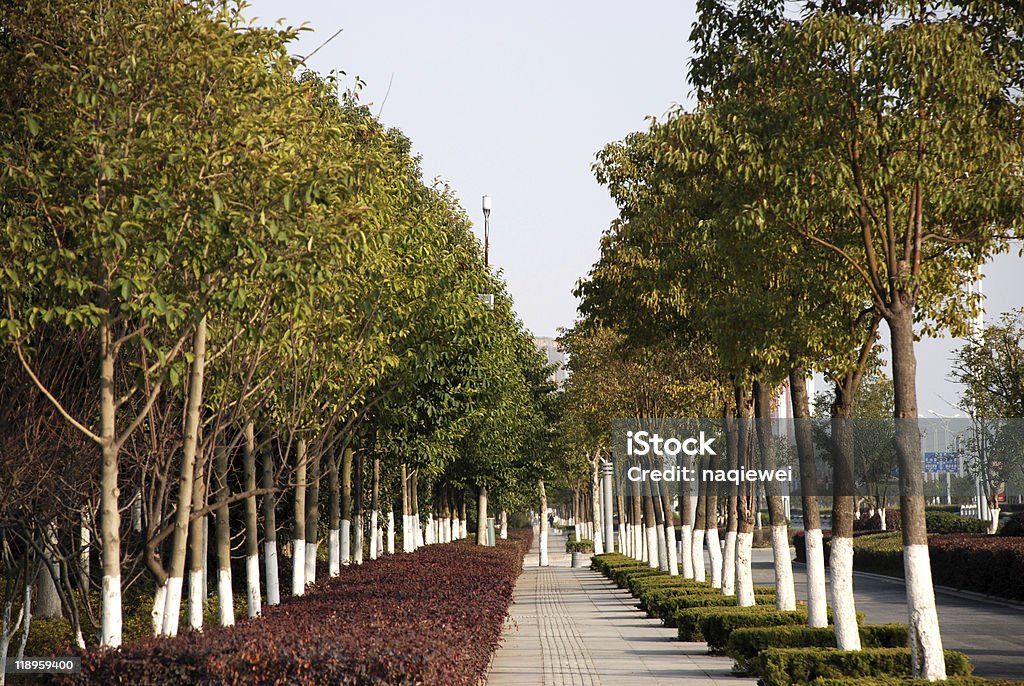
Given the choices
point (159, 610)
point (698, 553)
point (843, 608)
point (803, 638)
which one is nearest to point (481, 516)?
point (698, 553)

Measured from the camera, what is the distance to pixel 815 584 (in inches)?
650

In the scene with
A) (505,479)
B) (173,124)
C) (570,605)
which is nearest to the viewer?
(173,124)

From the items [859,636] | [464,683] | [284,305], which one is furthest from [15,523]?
[859,636]

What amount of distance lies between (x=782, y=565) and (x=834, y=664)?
5.31 metres

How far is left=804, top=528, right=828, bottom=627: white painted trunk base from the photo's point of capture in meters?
16.4

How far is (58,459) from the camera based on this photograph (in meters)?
15.5

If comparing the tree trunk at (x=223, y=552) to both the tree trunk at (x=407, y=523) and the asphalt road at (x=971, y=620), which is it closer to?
the asphalt road at (x=971, y=620)

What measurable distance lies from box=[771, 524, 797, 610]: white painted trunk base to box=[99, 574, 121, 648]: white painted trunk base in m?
9.60

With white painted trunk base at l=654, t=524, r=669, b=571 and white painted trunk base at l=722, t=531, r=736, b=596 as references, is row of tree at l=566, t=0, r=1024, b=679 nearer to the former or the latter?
white painted trunk base at l=722, t=531, r=736, b=596

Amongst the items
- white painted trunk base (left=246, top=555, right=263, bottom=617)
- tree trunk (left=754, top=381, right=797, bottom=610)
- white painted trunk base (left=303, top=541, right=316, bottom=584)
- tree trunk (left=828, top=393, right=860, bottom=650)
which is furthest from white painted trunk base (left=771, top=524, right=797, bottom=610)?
white painted trunk base (left=303, top=541, right=316, bottom=584)

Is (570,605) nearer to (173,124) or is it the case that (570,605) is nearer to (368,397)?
(368,397)

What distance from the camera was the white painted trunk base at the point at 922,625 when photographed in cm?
1138

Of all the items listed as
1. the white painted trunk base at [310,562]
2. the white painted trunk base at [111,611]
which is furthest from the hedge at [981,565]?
the white painted trunk base at [111,611]

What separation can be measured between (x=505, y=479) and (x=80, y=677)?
39509 mm
